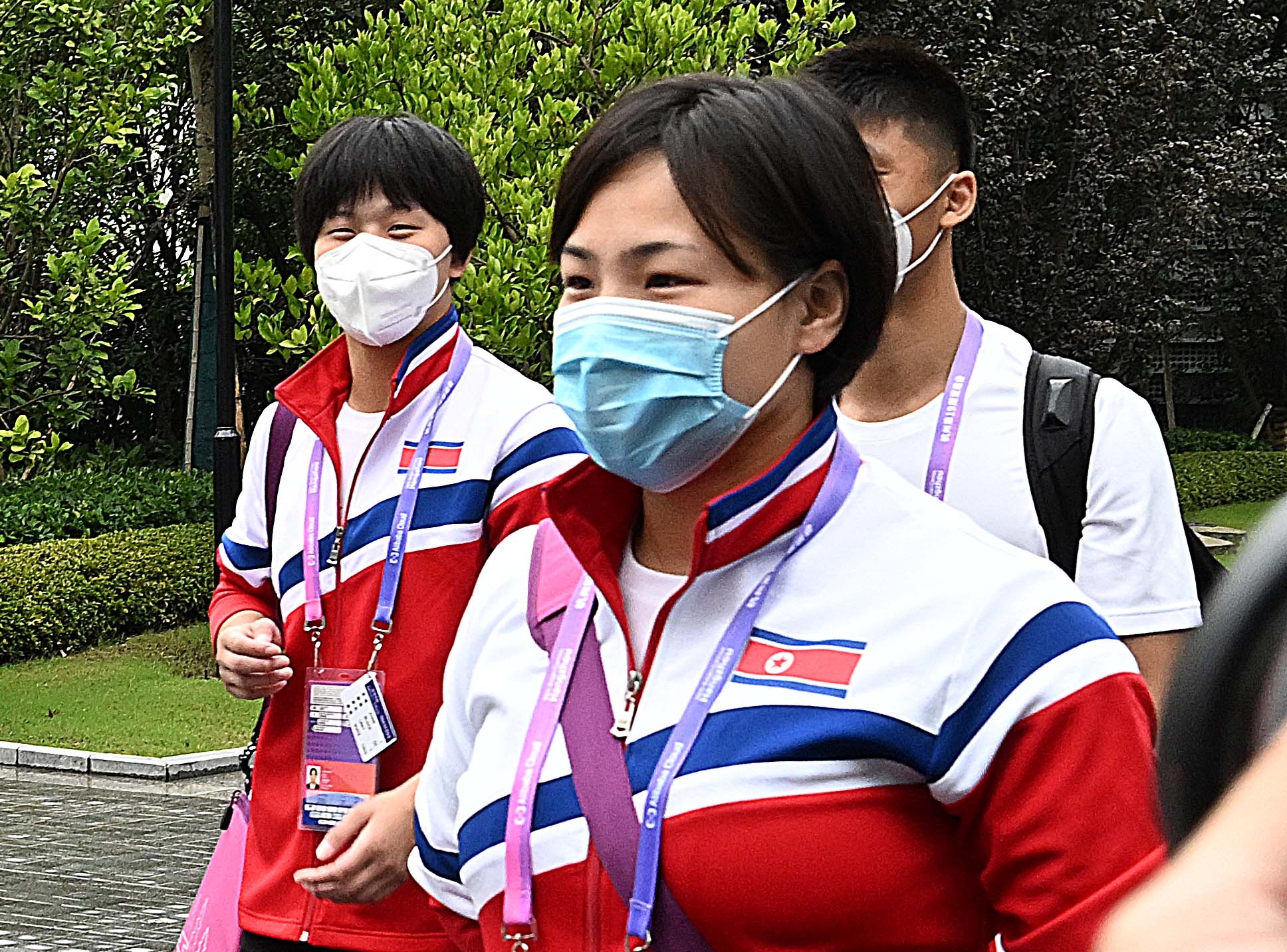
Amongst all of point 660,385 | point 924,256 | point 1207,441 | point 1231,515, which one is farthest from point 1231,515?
point 660,385

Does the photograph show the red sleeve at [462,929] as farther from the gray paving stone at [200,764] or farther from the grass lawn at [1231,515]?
the grass lawn at [1231,515]

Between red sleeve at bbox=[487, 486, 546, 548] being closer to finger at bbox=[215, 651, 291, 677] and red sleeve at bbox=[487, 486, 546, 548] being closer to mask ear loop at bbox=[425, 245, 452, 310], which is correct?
finger at bbox=[215, 651, 291, 677]

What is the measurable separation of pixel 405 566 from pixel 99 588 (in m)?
12.8

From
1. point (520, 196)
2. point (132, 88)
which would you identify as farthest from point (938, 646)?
point (132, 88)

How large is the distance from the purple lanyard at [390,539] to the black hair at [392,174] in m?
0.44

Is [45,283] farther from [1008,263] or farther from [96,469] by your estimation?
[1008,263]

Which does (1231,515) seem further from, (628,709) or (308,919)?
(628,709)

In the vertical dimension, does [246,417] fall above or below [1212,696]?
below

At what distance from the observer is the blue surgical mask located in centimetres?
226

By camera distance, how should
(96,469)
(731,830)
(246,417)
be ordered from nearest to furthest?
(731,830) < (96,469) < (246,417)

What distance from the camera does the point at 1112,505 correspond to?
325 centimetres

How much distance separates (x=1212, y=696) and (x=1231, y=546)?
25146mm

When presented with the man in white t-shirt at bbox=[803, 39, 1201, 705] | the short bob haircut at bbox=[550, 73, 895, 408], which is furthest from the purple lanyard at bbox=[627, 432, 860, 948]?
the man in white t-shirt at bbox=[803, 39, 1201, 705]

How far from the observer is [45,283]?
18812 millimetres
